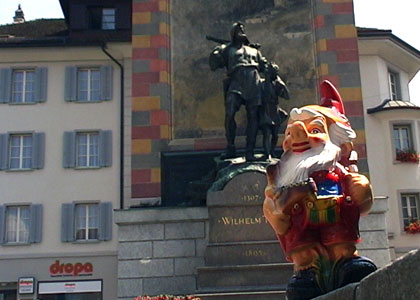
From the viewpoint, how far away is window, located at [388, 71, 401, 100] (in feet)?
90.0

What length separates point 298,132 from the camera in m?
6.21

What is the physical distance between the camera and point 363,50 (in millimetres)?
26219

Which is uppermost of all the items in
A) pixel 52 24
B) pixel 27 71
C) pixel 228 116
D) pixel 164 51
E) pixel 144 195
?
pixel 52 24

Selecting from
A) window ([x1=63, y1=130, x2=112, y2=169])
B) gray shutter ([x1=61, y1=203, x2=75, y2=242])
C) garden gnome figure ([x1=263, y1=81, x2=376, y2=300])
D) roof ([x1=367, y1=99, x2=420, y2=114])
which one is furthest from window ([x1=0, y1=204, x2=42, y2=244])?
garden gnome figure ([x1=263, y1=81, x2=376, y2=300])

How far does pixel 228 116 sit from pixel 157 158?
308cm

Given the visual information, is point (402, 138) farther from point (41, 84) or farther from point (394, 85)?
point (41, 84)

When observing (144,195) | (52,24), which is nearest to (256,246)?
(144,195)

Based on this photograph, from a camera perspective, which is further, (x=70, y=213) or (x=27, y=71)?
(x=27, y=71)

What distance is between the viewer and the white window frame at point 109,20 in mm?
26797

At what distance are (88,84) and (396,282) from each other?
23.8 metres

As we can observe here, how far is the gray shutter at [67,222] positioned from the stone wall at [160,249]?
10.2 m

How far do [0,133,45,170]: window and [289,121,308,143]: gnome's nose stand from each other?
19677 millimetres

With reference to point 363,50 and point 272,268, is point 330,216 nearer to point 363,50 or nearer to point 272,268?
point 272,268

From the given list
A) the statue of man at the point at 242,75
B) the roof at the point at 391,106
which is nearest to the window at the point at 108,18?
the roof at the point at 391,106
